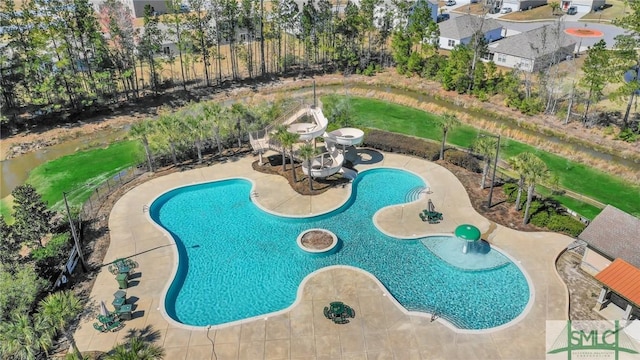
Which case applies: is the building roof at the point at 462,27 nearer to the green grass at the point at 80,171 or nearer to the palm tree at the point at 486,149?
the palm tree at the point at 486,149

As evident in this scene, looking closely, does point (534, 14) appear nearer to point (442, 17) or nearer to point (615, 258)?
point (442, 17)

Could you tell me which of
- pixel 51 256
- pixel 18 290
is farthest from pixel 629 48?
pixel 18 290

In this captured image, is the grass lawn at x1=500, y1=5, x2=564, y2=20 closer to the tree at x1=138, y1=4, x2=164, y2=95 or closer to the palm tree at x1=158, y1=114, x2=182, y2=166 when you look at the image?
the tree at x1=138, y1=4, x2=164, y2=95

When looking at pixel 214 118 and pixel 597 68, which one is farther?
pixel 597 68

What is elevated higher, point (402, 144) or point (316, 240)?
point (402, 144)

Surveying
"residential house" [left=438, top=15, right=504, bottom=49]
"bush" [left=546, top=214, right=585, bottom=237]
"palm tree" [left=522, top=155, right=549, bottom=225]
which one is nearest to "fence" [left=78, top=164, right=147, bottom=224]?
"palm tree" [left=522, top=155, right=549, bottom=225]

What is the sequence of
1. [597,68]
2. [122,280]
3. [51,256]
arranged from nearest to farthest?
[122,280] → [51,256] → [597,68]
